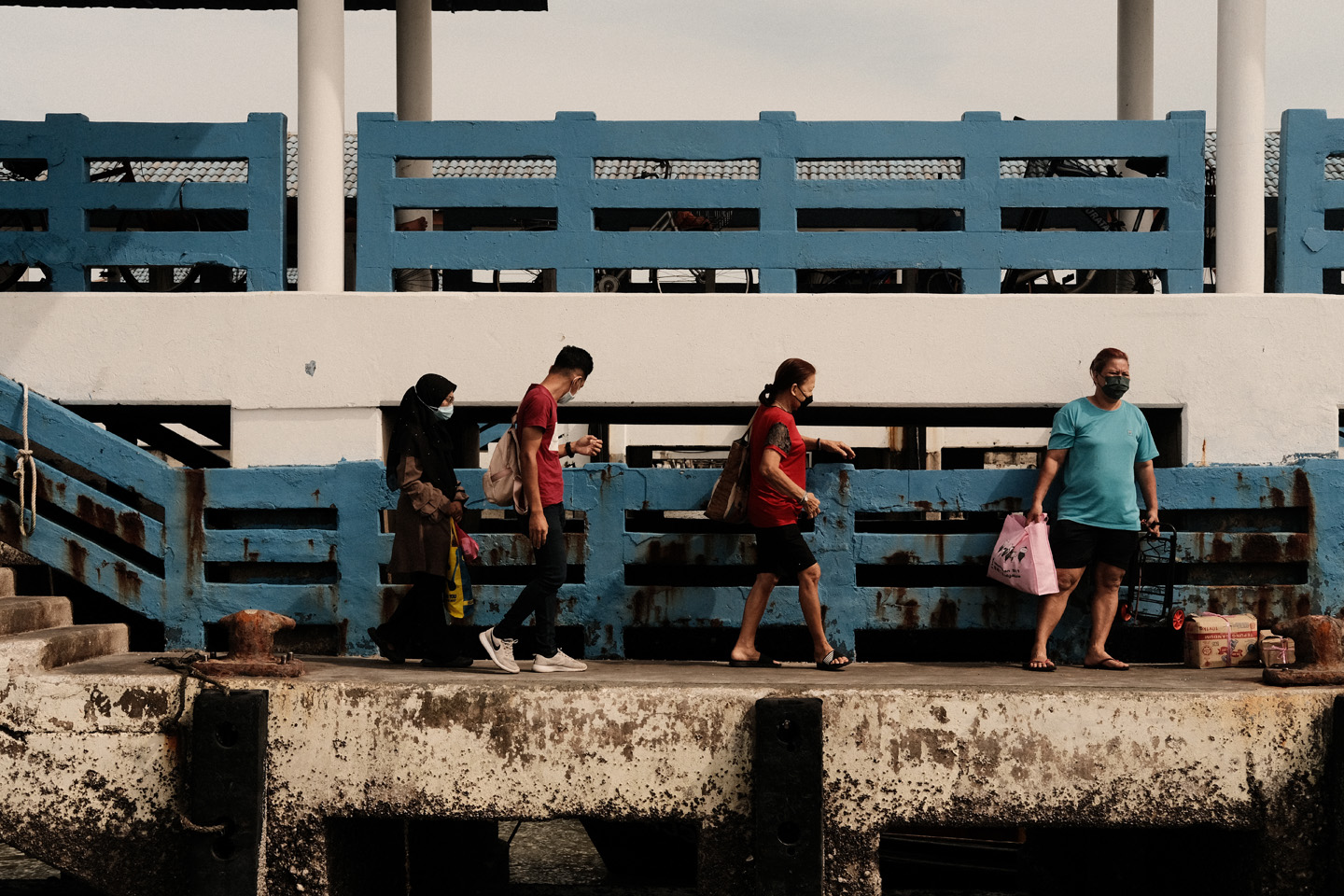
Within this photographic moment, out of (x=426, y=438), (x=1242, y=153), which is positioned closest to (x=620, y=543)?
(x=426, y=438)

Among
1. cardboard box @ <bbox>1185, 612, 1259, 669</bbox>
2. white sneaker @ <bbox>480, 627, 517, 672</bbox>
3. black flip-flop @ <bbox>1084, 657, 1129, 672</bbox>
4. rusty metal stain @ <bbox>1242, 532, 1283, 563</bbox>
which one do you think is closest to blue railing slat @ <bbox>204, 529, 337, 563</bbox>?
white sneaker @ <bbox>480, 627, 517, 672</bbox>

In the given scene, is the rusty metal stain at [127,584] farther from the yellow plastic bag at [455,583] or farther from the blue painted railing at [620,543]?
the yellow plastic bag at [455,583]

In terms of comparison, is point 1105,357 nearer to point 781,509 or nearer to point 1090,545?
point 1090,545

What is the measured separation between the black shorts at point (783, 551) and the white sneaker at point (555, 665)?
0.99 meters

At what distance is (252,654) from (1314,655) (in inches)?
171

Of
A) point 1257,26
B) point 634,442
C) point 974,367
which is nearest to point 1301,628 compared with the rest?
point 974,367

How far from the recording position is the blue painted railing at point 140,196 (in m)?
6.51

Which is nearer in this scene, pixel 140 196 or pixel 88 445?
pixel 88 445

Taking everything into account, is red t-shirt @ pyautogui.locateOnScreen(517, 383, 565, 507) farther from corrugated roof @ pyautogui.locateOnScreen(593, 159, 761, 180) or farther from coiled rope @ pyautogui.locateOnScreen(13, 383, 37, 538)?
corrugated roof @ pyautogui.locateOnScreen(593, 159, 761, 180)

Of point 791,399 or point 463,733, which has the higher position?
point 791,399

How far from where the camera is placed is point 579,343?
6367mm

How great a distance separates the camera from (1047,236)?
6.39 metres

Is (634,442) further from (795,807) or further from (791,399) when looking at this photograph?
(795,807)

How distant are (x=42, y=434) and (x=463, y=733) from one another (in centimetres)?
292
